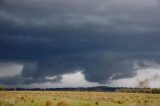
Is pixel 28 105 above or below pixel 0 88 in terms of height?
below

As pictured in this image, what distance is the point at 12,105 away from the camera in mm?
37469

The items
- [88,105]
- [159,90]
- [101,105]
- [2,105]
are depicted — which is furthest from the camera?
[159,90]

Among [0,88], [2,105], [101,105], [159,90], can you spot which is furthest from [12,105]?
[159,90]

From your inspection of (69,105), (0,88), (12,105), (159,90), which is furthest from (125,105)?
(159,90)

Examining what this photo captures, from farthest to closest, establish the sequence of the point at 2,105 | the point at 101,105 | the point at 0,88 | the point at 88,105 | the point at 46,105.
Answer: the point at 0,88 → the point at 101,105 → the point at 88,105 → the point at 46,105 → the point at 2,105

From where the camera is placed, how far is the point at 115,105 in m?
47.7

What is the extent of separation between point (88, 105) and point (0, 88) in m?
79.6

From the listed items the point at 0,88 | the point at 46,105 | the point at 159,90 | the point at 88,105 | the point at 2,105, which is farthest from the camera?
the point at 159,90

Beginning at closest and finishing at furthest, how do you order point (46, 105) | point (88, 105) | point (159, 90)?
point (46, 105), point (88, 105), point (159, 90)

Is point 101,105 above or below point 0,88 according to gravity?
below

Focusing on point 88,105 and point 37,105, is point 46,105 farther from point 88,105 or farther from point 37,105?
point 88,105

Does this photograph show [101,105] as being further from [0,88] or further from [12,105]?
[0,88]

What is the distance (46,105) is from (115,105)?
11.4 meters

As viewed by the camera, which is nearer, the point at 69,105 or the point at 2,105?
the point at 2,105
